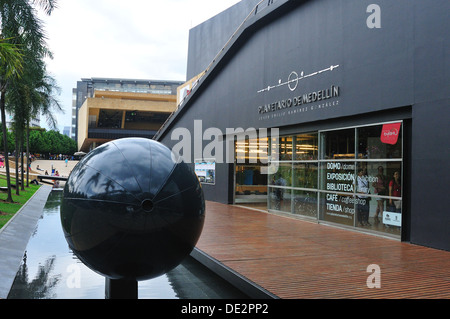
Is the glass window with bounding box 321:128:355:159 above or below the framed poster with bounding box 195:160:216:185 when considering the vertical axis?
above

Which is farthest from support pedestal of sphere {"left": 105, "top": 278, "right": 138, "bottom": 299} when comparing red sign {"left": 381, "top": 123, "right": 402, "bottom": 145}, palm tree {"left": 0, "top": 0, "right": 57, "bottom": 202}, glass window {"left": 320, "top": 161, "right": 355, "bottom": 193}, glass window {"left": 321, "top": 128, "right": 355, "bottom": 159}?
palm tree {"left": 0, "top": 0, "right": 57, "bottom": 202}

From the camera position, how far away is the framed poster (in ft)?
62.1

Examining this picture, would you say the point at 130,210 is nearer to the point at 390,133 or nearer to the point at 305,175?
the point at 390,133

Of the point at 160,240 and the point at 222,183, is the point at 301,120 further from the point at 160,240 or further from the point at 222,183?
the point at 160,240

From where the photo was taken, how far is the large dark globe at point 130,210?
301 centimetres

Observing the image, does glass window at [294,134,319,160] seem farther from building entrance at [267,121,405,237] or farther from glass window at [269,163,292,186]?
glass window at [269,163,292,186]

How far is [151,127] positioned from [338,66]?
188 feet

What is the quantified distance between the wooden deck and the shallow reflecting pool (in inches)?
16.8

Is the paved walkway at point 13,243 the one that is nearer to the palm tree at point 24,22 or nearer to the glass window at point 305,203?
the palm tree at point 24,22

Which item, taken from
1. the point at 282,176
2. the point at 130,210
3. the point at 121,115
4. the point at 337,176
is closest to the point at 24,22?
the point at 282,176

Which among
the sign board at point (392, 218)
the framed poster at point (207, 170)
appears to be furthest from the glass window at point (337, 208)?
the framed poster at point (207, 170)

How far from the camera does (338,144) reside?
1086 centimetres

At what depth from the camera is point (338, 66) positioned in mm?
10539
